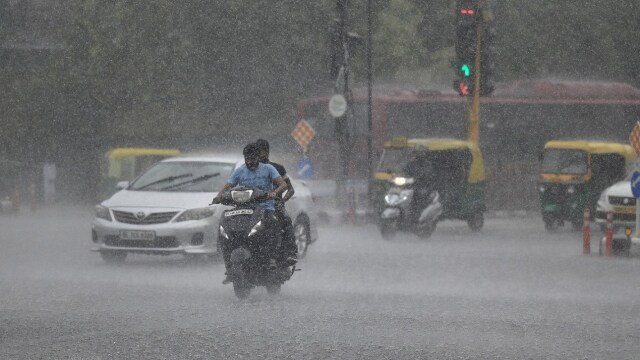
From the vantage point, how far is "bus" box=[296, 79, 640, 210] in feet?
121

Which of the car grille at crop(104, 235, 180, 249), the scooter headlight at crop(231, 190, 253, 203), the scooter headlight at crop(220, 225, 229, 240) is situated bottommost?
the car grille at crop(104, 235, 180, 249)

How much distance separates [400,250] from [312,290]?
6.88m

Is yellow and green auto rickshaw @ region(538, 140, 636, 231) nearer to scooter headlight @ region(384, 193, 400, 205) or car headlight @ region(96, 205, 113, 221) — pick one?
scooter headlight @ region(384, 193, 400, 205)

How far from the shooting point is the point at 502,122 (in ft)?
128

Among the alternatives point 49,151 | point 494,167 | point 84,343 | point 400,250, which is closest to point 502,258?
point 400,250

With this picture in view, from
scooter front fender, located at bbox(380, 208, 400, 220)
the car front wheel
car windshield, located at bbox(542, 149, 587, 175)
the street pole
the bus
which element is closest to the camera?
the car front wheel

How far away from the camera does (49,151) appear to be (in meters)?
47.7

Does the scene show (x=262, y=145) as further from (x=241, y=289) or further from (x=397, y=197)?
(x=397, y=197)

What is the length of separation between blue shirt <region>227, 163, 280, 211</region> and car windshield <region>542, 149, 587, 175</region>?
14877 mm

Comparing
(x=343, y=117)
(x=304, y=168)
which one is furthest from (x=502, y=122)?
(x=304, y=168)

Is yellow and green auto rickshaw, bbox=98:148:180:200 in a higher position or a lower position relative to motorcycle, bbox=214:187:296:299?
lower

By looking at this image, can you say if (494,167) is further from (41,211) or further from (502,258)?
(502,258)

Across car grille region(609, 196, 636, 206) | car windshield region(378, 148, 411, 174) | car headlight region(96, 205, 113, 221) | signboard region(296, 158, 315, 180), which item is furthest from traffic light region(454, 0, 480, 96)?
car headlight region(96, 205, 113, 221)

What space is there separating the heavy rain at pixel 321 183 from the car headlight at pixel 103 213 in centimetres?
7
